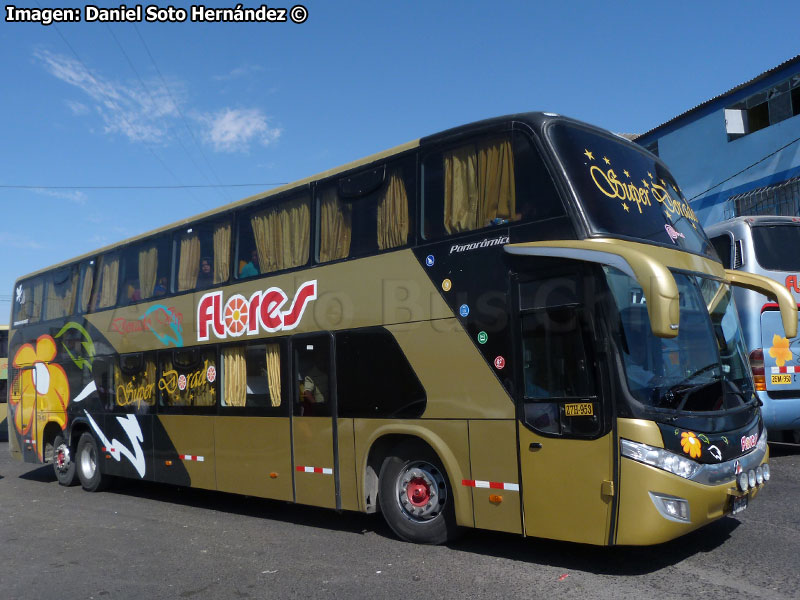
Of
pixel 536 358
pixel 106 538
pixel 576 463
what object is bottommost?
pixel 106 538

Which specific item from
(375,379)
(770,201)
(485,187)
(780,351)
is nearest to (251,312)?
(375,379)

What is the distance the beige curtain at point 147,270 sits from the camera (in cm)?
1120

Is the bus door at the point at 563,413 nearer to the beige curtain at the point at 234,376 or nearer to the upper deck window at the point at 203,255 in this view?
the beige curtain at the point at 234,376

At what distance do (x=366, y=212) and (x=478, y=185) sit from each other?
150cm

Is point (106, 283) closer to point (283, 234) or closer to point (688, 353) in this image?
point (283, 234)

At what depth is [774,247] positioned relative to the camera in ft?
37.7

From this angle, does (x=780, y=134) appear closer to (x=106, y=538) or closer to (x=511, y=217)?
(x=511, y=217)

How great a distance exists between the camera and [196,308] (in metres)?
10.2

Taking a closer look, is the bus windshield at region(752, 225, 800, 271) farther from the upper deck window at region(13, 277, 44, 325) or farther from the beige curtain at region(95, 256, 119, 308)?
the upper deck window at region(13, 277, 44, 325)

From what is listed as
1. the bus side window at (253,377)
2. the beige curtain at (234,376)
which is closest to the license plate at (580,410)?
the bus side window at (253,377)

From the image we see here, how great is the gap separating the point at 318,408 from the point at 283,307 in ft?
4.28

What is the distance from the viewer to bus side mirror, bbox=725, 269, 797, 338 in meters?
6.81

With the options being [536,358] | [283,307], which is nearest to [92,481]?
[283,307]

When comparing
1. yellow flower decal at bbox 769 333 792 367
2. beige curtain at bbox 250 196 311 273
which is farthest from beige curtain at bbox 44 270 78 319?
yellow flower decal at bbox 769 333 792 367
